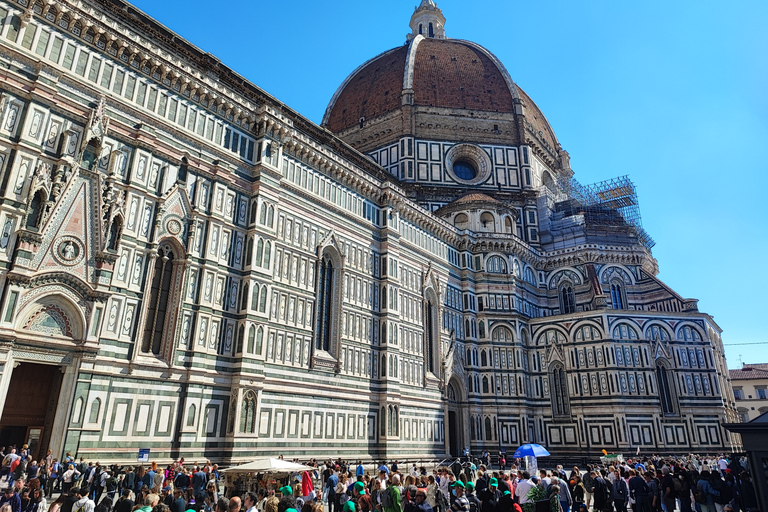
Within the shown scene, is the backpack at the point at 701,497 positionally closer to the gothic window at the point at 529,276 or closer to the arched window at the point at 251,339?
the arched window at the point at 251,339

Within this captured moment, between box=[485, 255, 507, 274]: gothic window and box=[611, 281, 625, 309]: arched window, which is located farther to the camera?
box=[611, 281, 625, 309]: arched window

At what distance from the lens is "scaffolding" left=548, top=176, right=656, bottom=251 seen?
1748 inches

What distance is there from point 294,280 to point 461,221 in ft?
62.4

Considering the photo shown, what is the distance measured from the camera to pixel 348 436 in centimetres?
2467

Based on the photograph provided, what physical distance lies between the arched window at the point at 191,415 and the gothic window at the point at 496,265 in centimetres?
2438

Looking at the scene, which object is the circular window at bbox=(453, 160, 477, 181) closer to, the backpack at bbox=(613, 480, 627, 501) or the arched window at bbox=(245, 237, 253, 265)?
the arched window at bbox=(245, 237, 253, 265)

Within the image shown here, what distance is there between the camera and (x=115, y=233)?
17625mm

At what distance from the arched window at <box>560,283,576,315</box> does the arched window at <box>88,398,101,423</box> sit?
33.1 metres

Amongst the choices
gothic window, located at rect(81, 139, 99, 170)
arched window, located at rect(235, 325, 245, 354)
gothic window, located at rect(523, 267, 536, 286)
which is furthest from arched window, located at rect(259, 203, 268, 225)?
gothic window, located at rect(523, 267, 536, 286)

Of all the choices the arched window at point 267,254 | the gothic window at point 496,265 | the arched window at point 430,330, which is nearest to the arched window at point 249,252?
the arched window at point 267,254

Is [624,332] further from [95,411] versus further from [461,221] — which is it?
[95,411]

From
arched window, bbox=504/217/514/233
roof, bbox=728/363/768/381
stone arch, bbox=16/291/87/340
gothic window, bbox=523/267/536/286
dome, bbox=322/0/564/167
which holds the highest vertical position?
dome, bbox=322/0/564/167

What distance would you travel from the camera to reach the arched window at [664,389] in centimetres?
3456

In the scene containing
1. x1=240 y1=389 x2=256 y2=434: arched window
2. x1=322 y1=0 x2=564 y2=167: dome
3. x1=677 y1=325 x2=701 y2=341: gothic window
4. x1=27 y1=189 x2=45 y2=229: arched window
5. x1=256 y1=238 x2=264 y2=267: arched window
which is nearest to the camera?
x1=27 y1=189 x2=45 y2=229: arched window
